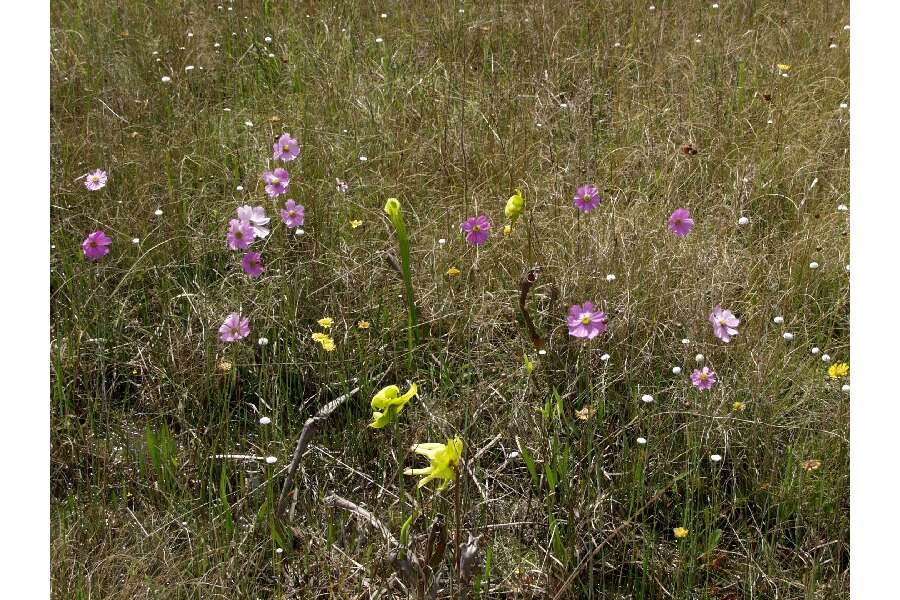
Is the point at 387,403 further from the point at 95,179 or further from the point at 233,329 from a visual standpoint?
the point at 95,179

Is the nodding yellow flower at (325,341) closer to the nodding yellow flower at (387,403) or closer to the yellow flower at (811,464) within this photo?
the nodding yellow flower at (387,403)

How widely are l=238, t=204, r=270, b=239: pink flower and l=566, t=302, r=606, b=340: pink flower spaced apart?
73 cm

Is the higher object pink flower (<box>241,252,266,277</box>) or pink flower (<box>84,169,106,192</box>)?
pink flower (<box>84,169,106,192</box>)

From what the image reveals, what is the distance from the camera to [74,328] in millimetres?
1988

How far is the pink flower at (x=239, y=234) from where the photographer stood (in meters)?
1.97

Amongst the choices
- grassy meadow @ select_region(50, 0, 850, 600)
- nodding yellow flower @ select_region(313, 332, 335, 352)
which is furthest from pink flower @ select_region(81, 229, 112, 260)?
nodding yellow flower @ select_region(313, 332, 335, 352)

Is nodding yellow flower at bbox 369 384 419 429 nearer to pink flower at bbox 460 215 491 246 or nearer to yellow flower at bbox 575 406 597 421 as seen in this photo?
yellow flower at bbox 575 406 597 421

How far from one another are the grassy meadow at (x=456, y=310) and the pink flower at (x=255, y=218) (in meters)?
0.14

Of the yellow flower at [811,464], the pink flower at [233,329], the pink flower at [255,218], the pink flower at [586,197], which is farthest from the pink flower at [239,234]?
the yellow flower at [811,464]

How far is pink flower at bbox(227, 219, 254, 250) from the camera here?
6.46 ft

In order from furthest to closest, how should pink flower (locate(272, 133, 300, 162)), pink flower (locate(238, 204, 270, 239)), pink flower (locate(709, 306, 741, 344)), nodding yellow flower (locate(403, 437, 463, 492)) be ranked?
pink flower (locate(272, 133, 300, 162)) → pink flower (locate(238, 204, 270, 239)) → pink flower (locate(709, 306, 741, 344)) → nodding yellow flower (locate(403, 437, 463, 492))

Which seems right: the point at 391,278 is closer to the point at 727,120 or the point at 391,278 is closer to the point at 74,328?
the point at 74,328

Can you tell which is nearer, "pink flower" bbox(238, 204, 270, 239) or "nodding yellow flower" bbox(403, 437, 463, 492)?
"nodding yellow flower" bbox(403, 437, 463, 492)
